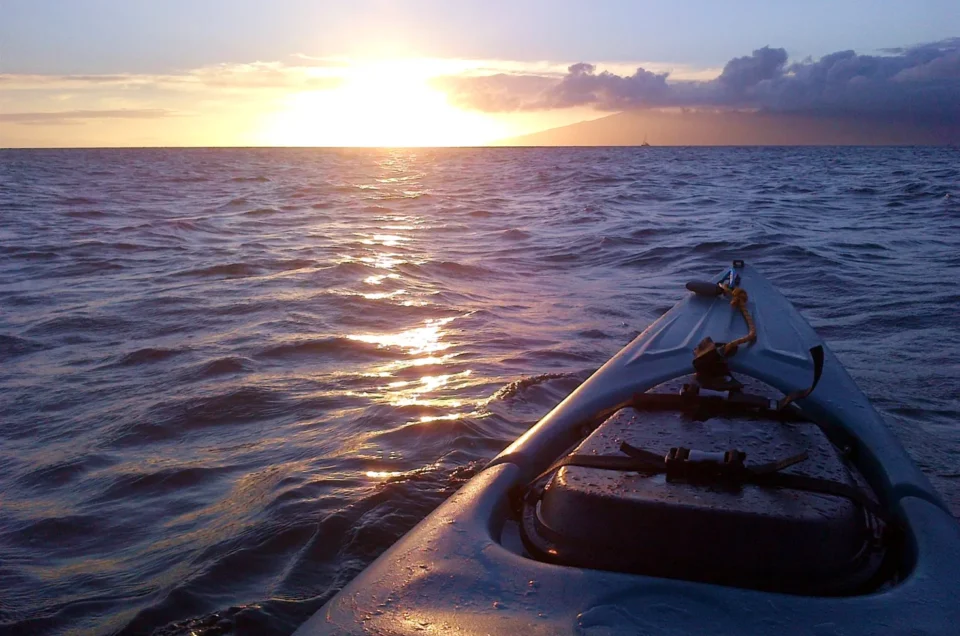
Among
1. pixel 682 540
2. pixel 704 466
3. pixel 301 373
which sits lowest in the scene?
pixel 301 373

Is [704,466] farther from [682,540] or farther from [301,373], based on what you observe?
[301,373]

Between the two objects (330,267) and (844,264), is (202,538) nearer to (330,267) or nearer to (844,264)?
(330,267)

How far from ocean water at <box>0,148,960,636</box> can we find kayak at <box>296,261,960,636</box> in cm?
101

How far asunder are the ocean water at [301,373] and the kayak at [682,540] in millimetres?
1014

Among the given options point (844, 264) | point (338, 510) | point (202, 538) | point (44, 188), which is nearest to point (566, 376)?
point (338, 510)

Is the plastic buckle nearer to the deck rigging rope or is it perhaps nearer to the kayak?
the kayak

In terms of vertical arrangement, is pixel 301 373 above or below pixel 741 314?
below

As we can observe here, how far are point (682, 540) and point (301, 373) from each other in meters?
3.87

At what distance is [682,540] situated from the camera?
5.68 feet

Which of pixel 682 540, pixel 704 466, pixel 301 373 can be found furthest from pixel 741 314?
pixel 301 373

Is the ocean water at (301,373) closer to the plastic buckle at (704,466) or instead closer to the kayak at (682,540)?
the kayak at (682,540)

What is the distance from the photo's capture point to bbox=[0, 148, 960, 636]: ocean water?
9.62ft

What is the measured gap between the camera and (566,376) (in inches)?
199

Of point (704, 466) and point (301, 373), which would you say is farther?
point (301, 373)
